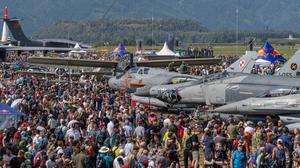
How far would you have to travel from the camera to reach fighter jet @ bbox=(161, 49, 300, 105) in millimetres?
27297

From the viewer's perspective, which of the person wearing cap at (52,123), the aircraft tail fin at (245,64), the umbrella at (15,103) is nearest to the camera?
the person wearing cap at (52,123)

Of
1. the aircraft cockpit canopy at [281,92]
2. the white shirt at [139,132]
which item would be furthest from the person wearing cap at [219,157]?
the aircraft cockpit canopy at [281,92]

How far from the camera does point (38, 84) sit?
40031 millimetres

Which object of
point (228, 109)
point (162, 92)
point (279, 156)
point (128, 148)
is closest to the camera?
point (279, 156)

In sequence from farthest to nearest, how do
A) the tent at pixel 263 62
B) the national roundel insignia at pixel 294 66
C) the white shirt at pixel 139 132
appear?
the tent at pixel 263 62, the national roundel insignia at pixel 294 66, the white shirt at pixel 139 132

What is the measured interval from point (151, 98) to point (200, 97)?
3661mm

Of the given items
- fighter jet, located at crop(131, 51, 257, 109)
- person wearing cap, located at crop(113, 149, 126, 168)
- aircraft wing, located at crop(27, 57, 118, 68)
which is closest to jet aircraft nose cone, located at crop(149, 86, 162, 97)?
fighter jet, located at crop(131, 51, 257, 109)

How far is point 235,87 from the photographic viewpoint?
27.8m

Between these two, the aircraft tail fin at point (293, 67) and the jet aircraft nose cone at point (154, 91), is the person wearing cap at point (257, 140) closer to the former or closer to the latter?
the jet aircraft nose cone at point (154, 91)

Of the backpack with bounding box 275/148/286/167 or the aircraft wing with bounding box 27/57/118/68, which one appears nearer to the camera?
the backpack with bounding box 275/148/286/167

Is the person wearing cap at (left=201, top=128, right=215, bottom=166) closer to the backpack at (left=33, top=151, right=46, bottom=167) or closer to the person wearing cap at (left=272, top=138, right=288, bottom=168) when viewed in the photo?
the person wearing cap at (left=272, top=138, right=288, bottom=168)

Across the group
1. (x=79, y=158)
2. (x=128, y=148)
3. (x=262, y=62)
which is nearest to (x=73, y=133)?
(x=128, y=148)

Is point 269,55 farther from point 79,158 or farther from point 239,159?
point 79,158

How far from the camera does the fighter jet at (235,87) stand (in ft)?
89.6
